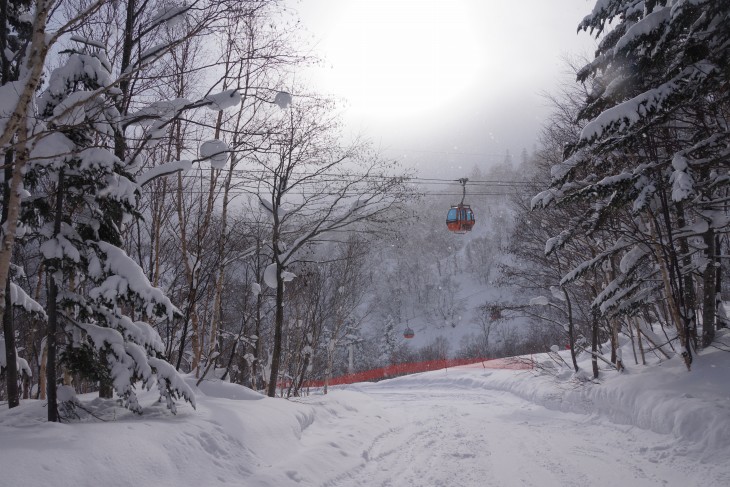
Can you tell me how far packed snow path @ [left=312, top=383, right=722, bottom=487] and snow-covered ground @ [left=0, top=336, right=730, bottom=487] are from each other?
0.9 inches

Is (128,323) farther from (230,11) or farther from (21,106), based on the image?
(230,11)

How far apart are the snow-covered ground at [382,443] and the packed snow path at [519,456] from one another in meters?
0.02

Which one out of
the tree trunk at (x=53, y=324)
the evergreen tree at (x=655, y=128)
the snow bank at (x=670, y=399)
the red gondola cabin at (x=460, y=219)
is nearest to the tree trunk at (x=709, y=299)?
the evergreen tree at (x=655, y=128)

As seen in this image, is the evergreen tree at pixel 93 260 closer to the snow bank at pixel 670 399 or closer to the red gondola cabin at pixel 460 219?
the snow bank at pixel 670 399

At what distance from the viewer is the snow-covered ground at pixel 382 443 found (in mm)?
3520

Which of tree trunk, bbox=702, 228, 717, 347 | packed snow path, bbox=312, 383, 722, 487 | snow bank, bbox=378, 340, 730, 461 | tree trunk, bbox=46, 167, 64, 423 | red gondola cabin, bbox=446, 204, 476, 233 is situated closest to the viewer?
tree trunk, bbox=46, 167, 64, 423

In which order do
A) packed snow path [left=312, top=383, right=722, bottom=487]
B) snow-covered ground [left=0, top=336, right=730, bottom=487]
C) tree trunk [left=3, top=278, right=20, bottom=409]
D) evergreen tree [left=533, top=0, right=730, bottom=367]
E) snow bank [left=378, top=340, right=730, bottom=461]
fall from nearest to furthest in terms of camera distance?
1. snow-covered ground [left=0, top=336, right=730, bottom=487]
2. tree trunk [left=3, top=278, right=20, bottom=409]
3. packed snow path [left=312, top=383, right=722, bottom=487]
4. snow bank [left=378, top=340, right=730, bottom=461]
5. evergreen tree [left=533, top=0, right=730, bottom=367]

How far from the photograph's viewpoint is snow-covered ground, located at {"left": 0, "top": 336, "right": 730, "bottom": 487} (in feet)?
11.5

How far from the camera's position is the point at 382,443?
23.2 ft

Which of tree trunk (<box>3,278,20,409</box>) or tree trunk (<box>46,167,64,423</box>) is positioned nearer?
tree trunk (<box>46,167,64,423</box>)

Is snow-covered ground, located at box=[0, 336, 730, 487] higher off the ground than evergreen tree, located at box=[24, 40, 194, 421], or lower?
lower

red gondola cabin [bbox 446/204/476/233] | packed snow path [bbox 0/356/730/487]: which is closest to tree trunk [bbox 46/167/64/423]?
packed snow path [bbox 0/356/730/487]

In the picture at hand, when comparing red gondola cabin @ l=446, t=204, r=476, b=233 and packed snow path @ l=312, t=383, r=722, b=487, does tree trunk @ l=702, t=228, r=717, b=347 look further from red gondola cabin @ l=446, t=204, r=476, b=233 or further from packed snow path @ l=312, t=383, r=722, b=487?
red gondola cabin @ l=446, t=204, r=476, b=233

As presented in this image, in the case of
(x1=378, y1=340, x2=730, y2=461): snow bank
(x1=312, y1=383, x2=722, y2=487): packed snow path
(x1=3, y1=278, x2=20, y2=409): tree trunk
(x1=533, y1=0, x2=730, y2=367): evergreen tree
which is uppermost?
(x1=533, y1=0, x2=730, y2=367): evergreen tree
